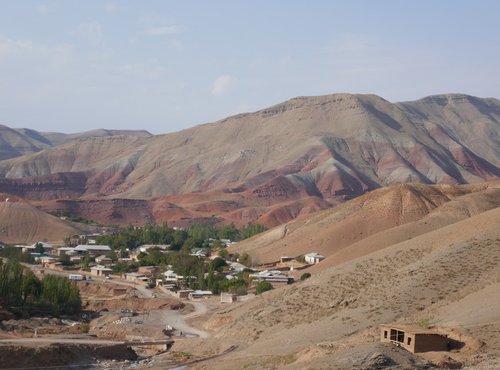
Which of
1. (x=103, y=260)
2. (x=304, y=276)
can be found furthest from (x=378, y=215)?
(x=103, y=260)

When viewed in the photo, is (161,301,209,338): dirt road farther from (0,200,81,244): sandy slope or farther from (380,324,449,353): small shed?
(0,200,81,244): sandy slope

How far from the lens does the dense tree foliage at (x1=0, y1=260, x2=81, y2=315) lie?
76938mm

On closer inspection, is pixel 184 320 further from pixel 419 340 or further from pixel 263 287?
pixel 419 340

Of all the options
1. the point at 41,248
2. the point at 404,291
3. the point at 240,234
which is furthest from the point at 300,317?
the point at 240,234

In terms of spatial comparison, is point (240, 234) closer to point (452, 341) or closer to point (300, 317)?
point (300, 317)

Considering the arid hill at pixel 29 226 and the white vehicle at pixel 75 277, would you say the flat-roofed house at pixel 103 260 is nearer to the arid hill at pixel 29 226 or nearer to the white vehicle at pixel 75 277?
the white vehicle at pixel 75 277

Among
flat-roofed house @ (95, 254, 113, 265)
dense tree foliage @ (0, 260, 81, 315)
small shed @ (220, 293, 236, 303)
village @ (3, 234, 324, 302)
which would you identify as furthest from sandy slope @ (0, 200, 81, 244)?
dense tree foliage @ (0, 260, 81, 315)

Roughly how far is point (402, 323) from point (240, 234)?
112 m

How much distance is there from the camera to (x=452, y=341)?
1807 inches

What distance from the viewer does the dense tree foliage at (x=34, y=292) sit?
7694 cm

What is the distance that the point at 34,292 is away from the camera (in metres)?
79.6

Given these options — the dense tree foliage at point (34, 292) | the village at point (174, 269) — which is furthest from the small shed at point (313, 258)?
the dense tree foliage at point (34, 292)

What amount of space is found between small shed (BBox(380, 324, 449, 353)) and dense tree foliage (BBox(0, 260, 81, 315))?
4077cm

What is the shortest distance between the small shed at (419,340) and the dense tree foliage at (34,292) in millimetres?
40769
